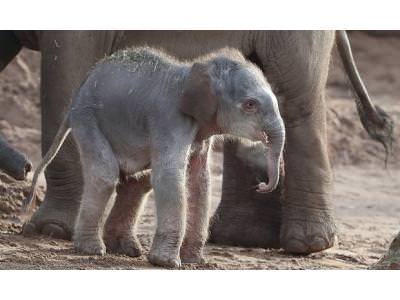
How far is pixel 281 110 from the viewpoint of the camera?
5887 millimetres

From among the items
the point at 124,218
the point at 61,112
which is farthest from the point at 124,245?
the point at 61,112

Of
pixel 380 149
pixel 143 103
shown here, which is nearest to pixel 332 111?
pixel 380 149

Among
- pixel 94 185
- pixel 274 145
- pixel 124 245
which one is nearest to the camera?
pixel 274 145

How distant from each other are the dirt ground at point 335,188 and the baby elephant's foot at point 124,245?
0.11m

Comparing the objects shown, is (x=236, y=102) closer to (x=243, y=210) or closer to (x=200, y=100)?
(x=200, y=100)

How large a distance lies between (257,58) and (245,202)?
668mm

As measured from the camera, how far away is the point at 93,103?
5.05m

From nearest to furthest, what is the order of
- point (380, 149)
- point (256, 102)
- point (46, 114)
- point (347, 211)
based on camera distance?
point (256, 102) < point (46, 114) < point (347, 211) < point (380, 149)

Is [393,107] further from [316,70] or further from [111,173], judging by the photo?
[111,173]

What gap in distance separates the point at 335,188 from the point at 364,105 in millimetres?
1749

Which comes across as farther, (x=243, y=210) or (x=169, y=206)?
(x=243, y=210)

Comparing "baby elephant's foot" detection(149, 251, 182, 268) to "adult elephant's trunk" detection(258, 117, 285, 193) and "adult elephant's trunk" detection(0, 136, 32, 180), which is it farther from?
"adult elephant's trunk" detection(0, 136, 32, 180)

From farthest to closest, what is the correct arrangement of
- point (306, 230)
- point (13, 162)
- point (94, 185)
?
point (306, 230) < point (13, 162) < point (94, 185)

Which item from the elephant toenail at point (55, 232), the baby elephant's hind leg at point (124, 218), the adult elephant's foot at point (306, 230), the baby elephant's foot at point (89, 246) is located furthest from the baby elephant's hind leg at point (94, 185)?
the adult elephant's foot at point (306, 230)
